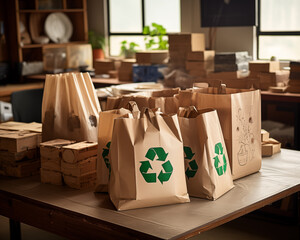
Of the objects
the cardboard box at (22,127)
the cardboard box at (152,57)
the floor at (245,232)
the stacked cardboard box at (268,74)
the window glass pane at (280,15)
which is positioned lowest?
the floor at (245,232)

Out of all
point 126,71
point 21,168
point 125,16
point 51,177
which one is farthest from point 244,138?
point 125,16

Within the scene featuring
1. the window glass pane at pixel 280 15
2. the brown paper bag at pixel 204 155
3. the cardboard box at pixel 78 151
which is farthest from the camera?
the window glass pane at pixel 280 15

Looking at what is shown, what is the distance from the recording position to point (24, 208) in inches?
60.9

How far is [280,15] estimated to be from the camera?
173 inches

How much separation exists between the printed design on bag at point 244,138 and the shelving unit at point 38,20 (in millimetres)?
4049

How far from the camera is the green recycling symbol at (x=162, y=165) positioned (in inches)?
52.8

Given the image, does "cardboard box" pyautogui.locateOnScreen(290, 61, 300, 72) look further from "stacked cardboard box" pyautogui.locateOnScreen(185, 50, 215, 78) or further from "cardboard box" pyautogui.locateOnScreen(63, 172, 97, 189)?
"cardboard box" pyautogui.locateOnScreen(63, 172, 97, 189)

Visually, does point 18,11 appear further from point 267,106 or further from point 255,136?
point 255,136

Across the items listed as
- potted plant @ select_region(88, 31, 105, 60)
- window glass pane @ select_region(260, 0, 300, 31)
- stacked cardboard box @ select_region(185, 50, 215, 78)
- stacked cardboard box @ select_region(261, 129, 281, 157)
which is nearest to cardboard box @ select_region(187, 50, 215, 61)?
stacked cardboard box @ select_region(185, 50, 215, 78)

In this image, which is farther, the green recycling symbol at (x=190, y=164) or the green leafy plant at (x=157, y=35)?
the green leafy plant at (x=157, y=35)

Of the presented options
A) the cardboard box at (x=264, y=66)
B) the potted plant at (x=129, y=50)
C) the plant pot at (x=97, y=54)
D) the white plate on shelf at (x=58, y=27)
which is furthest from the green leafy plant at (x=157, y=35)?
the cardboard box at (x=264, y=66)

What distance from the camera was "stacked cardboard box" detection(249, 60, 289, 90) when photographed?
385 cm

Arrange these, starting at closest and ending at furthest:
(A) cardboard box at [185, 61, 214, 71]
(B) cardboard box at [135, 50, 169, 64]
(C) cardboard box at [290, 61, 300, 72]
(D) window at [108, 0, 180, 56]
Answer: (C) cardboard box at [290, 61, 300, 72], (A) cardboard box at [185, 61, 214, 71], (B) cardboard box at [135, 50, 169, 64], (D) window at [108, 0, 180, 56]

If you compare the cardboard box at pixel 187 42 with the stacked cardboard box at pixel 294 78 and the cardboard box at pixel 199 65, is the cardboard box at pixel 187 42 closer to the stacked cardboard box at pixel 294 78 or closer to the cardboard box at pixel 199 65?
the cardboard box at pixel 199 65
